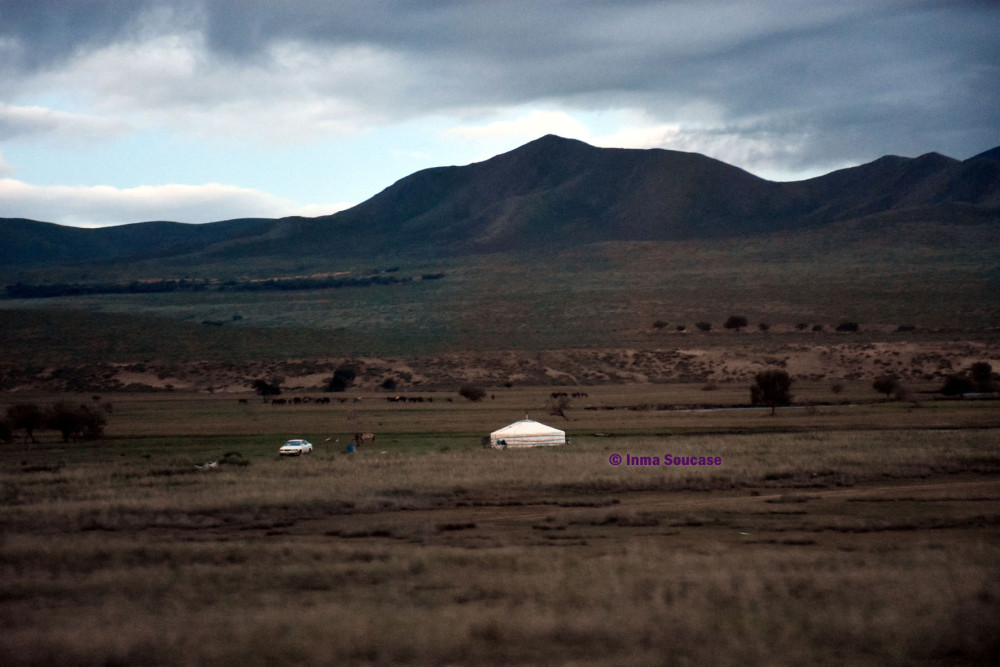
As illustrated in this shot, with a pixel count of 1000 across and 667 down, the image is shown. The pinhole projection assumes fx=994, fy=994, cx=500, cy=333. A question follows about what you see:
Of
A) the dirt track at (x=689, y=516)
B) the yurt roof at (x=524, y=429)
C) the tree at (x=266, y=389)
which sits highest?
the dirt track at (x=689, y=516)

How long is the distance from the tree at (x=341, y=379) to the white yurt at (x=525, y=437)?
4076cm

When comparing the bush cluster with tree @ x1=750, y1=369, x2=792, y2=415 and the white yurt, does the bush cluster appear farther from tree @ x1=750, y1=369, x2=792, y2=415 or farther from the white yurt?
tree @ x1=750, y1=369, x2=792, y2=415

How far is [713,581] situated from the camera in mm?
14430

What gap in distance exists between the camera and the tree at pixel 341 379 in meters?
81.2

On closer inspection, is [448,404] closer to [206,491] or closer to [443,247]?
[206,491]

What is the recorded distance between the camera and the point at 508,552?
17797mm

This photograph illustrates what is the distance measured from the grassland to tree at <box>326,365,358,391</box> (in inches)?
1415

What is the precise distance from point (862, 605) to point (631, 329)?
83.0 meters

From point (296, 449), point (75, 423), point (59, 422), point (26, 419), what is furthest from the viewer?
point (26, 419)

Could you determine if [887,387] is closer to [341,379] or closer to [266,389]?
[341,379]

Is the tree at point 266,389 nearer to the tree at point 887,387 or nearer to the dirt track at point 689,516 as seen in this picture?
the tree at point 887,387

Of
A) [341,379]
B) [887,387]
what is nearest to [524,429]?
[887,387]

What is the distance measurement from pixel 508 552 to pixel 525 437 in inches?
956

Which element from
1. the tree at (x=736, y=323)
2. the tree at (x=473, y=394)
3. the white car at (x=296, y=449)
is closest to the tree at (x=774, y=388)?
the tree at (x=473, y=394)
